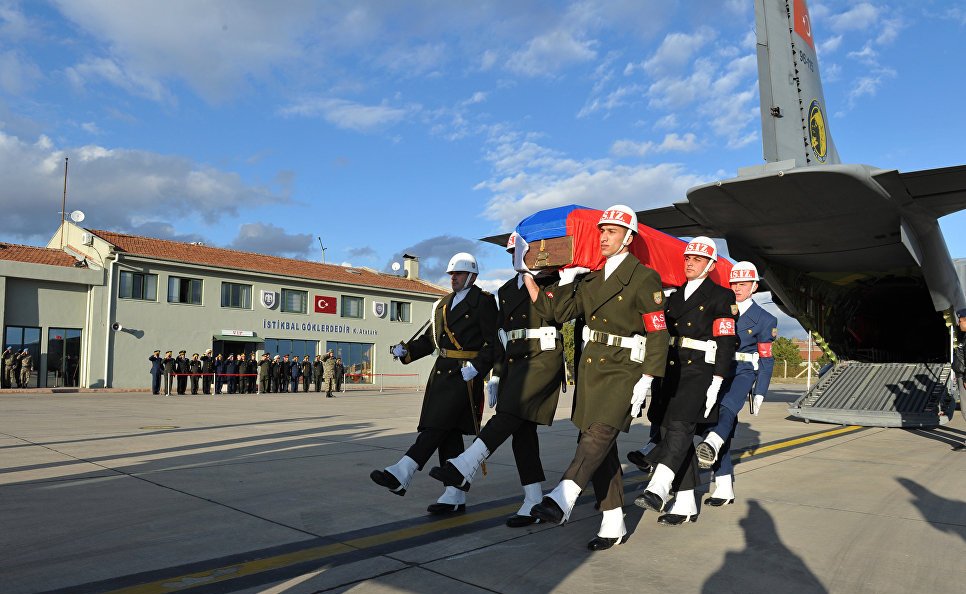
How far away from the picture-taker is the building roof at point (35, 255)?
89.7 ft

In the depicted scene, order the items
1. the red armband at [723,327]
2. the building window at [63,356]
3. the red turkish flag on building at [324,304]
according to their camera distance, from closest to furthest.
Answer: the red armband at [723,327], the building window at [63,356], the red turkish flag on building at [324,304]

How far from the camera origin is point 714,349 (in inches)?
188

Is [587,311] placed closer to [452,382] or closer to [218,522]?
[452,382]

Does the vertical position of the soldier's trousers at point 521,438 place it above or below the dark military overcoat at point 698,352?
below

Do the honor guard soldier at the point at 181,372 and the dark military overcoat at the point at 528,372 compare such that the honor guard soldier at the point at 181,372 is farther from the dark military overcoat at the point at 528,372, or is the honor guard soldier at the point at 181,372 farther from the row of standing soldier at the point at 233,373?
the dark military overcoat at the point at 528,372

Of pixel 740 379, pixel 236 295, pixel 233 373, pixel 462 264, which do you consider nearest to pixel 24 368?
pixel 233 373

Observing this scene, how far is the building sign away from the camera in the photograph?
1324 inches

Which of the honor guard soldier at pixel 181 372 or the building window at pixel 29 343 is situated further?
the building window at pixel 29 343

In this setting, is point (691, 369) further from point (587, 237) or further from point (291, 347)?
point (291, 347)

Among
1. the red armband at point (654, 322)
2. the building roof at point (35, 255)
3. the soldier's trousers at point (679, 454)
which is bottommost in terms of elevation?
the soldier's trousers at point (679, 454)

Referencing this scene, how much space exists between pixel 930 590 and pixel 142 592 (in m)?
3.67

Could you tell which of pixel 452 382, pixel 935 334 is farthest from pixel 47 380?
pixel 935 334

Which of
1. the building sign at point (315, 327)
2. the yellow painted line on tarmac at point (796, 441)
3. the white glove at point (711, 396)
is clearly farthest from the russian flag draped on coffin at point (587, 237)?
the building sign at point (315, 327)

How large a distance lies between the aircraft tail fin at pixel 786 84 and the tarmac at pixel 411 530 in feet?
24.2
